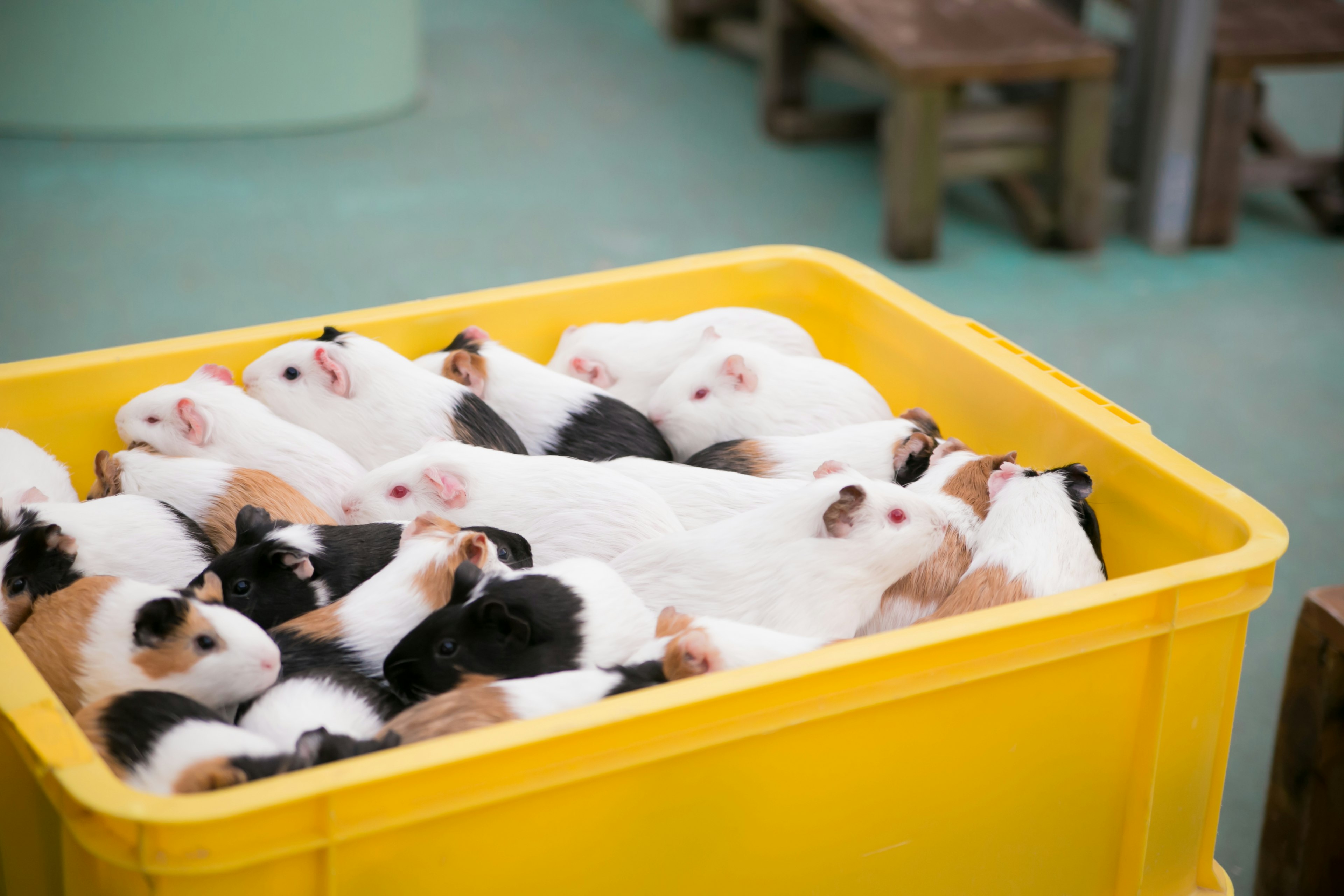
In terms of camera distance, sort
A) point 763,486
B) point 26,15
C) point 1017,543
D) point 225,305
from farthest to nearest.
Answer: point 26,15, point 225,305, point 763,486, point 1017,543

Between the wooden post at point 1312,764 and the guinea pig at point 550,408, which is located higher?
the guinea pig at point 550,408

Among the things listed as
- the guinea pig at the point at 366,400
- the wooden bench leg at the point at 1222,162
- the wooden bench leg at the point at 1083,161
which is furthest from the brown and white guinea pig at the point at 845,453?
the wooden bench leg at the point at 1222,162

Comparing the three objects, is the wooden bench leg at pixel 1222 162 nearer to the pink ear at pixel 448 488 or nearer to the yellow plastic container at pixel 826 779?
the yellow plastic container at pixel 826 779

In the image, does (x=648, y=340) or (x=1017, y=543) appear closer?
(x=1017, y=543)

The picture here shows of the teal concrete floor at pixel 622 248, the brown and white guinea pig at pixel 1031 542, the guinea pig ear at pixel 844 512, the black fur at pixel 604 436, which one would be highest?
the guinea pig ear at pixel 844 512

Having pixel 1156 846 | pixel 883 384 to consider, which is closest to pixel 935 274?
pixel 883 384

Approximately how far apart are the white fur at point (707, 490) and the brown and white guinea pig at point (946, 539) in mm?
148

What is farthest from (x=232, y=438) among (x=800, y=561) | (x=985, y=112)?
(x=985, y=112)

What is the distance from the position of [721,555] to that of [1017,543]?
0.28 metres

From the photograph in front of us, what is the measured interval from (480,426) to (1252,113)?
3.03 meters

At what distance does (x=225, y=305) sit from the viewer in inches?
116

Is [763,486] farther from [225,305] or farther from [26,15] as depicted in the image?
[26,15]

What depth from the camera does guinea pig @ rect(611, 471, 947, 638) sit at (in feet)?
3.61

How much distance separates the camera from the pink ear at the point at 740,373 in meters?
1.45
